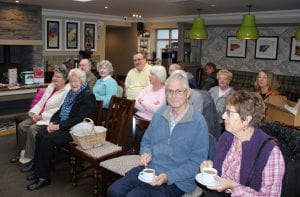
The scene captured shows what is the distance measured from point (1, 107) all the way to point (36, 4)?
7.66 ft

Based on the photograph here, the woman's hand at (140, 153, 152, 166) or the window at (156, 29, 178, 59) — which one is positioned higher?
the window at (156, 29, 178, 59)

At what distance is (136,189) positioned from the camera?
2.09 metres

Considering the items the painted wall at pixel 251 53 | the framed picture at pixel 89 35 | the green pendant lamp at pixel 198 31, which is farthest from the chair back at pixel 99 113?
the framed picture at pixel 89 35

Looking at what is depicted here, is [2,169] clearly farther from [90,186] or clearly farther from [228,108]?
[228,108]

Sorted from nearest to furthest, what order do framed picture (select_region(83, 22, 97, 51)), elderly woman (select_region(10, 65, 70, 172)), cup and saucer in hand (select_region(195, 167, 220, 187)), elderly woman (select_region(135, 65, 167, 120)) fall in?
cup and saucer in hand (select_region(195, 167, 220, 187)) < elderly woman (select_region(135, 65, 167, 120)) < elderly woman (select_region(10, 65, 70, 172)) < framed picture (select_region(83, 22, 97, 51))

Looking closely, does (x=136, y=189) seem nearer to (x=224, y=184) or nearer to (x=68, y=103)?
(x=224, y=184)

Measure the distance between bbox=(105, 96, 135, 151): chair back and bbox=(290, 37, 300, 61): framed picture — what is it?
520 centimetres

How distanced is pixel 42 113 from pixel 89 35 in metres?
5.17

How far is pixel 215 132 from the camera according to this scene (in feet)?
8.86

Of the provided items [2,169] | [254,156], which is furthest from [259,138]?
[2,169]

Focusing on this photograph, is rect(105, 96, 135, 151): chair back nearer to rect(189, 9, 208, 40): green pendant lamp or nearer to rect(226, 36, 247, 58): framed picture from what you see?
rect(189, 9, 208, 40): green pendant lamp

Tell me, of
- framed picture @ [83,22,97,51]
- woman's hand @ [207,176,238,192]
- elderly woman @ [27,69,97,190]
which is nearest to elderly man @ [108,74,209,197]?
woman's hand @ [207,176,238,192]

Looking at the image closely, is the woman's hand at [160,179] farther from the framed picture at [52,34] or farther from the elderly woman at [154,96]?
the framed picture at [52,34]

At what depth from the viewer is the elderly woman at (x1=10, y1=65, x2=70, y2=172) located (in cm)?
359
